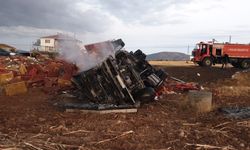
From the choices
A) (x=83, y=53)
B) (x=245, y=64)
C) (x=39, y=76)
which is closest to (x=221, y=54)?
(x=245, y=64)

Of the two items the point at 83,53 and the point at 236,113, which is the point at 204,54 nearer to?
the point at 83,53

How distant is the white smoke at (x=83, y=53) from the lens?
1320cm

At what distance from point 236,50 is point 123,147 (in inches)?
1178

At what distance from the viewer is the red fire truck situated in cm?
3494

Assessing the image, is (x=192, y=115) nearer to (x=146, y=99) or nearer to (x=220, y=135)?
(x=146, y=99)

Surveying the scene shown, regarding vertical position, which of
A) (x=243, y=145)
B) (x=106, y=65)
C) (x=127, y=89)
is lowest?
(x=243, y=145)

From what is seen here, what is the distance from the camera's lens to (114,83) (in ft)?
37.8

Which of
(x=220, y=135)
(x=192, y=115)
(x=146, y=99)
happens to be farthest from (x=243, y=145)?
(x=146, y=99)

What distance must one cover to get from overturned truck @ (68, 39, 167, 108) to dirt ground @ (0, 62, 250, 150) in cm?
50

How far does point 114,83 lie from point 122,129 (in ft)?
9.71

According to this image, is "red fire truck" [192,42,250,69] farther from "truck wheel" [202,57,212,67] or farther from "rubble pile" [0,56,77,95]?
"rubble pile" [0,56,77,95]

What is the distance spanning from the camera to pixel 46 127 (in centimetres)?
893

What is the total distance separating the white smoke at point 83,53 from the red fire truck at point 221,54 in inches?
786

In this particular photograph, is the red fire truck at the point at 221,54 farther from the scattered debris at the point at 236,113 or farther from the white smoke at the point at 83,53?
the scattered debris at the point at 236,113
